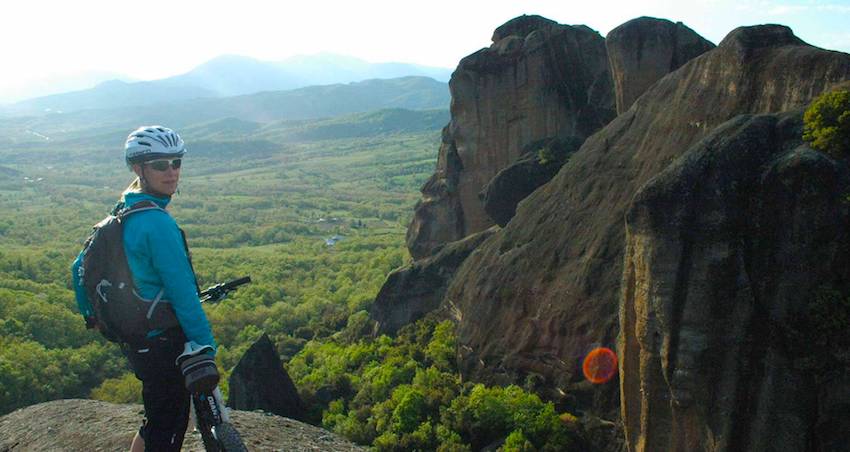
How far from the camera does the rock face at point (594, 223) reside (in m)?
24.2

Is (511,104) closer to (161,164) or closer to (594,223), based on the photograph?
(594,223)

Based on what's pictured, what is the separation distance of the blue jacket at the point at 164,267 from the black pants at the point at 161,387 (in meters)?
0.27

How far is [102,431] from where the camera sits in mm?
20375

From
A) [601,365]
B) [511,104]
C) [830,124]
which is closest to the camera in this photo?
[830,124]

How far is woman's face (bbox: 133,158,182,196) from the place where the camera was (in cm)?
1052

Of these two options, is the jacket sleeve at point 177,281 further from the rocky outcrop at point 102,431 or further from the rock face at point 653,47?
the rock face at point 653,47

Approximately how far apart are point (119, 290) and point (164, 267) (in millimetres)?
934

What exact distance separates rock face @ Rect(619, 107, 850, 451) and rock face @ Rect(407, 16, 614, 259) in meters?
28.9

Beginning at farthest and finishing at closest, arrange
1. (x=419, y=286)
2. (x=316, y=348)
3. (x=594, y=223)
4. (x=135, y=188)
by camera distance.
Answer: (x=316, y=348)
(x=419, y=286)
(x=594, y=223)
(x=135, y=188)

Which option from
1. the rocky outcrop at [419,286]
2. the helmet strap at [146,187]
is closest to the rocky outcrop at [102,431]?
the helmet strap at [146,187]

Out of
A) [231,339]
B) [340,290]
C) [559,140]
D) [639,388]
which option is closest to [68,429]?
[639,388]

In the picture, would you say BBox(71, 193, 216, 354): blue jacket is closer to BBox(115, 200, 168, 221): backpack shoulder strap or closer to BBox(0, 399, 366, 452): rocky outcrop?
BBox(115, 200, 168, 221): backpack shoulder strap

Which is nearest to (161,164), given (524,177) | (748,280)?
(748,280)

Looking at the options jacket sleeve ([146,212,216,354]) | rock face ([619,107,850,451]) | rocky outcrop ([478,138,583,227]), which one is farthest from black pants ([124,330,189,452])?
rocky outcrop ([478,138,583,227])
